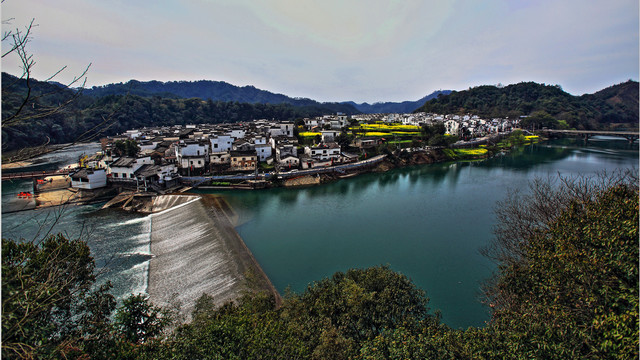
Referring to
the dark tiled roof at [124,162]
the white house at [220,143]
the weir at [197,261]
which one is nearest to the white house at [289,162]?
the white house at [220,143]

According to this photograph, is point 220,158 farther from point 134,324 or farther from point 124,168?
point 134,324

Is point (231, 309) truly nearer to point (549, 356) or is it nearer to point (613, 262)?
point (549, 356)

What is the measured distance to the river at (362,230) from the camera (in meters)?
9.30

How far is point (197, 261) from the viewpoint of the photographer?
10.2 m

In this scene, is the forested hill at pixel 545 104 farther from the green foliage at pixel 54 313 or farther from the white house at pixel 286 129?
the green foliage at pixel 54 313

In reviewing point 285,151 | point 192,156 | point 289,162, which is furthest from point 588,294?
point 192,156

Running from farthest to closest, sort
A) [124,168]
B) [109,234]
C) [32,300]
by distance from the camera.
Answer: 1. [124,168]
2. [109,234]
3. [32,300]

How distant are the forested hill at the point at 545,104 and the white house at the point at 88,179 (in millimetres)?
63774

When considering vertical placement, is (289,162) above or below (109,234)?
above

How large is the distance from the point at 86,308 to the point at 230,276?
3.96 m

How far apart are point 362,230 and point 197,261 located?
265 inches

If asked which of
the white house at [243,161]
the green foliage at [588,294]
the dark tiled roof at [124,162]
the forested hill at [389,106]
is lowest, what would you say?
the green foliage at [588,294]

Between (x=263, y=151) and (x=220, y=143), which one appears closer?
(x=263, y=151)

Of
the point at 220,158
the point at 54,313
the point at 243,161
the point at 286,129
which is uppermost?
the point at 286,129
